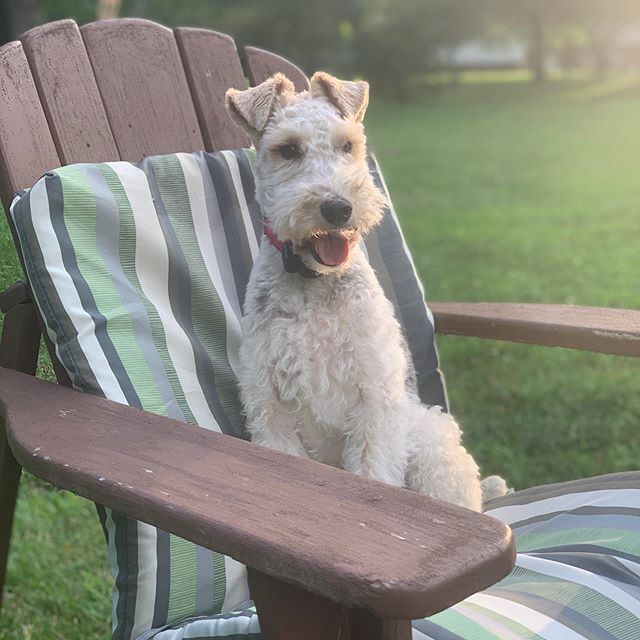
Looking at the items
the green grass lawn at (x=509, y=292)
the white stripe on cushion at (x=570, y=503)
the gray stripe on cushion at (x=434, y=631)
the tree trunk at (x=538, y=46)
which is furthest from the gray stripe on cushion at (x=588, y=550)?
the tree trunk at (x=538, y=46)

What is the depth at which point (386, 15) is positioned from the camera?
27.2 m

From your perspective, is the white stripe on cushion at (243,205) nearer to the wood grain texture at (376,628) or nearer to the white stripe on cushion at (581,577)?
the white stripe on cushion at (581,577)

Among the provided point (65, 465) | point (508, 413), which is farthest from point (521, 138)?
point (65, 465)

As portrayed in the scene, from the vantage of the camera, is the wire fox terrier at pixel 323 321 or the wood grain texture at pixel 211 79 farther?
the wood grain texture at pixel 211 79

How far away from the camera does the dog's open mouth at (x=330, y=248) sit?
2.02 metres

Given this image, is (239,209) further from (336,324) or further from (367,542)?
(367,542)

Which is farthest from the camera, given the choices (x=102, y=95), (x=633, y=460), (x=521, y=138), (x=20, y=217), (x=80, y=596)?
(x=521, y=138)

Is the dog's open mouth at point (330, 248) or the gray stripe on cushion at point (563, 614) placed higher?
the dog's open mouth at point (330, 248)

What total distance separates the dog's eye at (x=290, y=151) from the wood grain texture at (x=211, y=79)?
56 cm

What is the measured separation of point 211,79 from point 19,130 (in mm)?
700

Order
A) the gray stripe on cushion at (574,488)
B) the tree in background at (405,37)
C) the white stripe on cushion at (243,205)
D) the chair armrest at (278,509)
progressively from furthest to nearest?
the tree in background at (405,37)
the white stripe on cushion at (243,205)
the gray stripe on cushion at (574,488)
the chair armrest at (278,509)

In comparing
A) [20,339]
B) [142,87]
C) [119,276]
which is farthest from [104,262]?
[142,87]

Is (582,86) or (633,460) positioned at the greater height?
(633,460)

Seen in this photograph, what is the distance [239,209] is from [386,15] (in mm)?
26183
